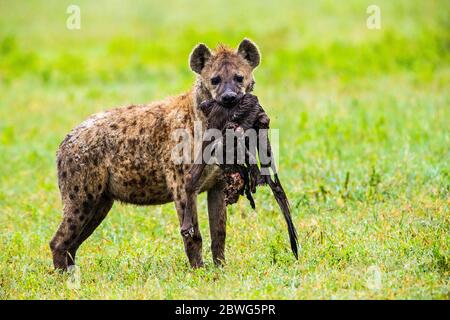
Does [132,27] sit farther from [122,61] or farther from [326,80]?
[326,80]

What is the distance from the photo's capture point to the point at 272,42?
17156 millimetres

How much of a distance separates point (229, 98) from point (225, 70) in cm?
33

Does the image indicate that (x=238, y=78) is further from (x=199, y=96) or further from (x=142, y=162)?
(x=142, y=162)

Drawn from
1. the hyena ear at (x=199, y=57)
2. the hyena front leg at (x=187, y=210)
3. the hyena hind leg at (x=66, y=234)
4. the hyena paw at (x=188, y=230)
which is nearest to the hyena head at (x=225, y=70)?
the hyena ear at (x=199, y=57)

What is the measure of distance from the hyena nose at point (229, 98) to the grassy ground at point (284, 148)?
3.55 ft

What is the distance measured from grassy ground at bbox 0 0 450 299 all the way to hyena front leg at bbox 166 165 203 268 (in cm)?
12

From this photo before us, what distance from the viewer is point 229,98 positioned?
605cm

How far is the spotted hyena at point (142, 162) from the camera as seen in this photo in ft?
21.0

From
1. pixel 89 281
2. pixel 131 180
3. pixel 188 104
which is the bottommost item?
pixel 89 281

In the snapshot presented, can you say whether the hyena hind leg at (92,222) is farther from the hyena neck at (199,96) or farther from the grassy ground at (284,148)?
the hyena neck at (199,96)

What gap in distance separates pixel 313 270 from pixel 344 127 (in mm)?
4626

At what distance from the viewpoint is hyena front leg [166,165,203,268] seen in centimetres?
623

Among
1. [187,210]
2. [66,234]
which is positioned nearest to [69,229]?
[66,234]

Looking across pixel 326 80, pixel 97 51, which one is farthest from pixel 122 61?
pixel 326 80
